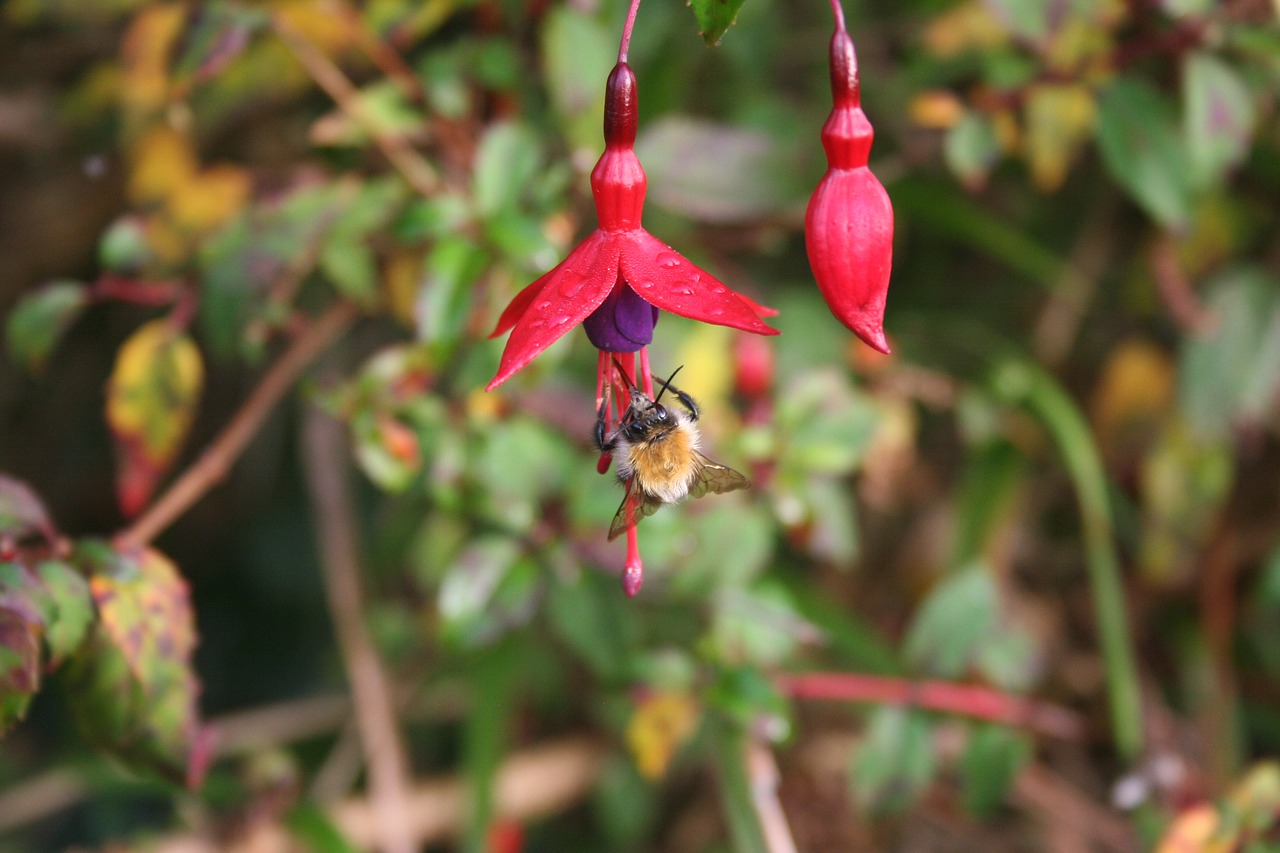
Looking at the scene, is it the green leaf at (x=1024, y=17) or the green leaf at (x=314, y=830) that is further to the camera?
the green leaf at (x=314, y=830)

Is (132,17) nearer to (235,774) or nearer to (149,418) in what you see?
(149,418)

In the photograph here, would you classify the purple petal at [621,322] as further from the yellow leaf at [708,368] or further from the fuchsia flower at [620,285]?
the yellow leaf at [708,368]

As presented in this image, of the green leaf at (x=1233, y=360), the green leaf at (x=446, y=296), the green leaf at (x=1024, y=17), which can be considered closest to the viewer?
the green leaf at (x=446, y=296)

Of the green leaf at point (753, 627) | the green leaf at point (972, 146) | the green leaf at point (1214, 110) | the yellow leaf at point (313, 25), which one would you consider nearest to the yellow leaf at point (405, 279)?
the yellow leaf at point (313, 25)

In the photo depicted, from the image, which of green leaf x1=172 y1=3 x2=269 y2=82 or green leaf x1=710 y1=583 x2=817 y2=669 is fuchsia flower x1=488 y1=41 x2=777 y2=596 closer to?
green leaf x1=710 y1=583 x2=817 y2=669

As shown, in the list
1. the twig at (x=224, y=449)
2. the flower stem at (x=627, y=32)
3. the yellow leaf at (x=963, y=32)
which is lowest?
the twig at (x=224, y=449)

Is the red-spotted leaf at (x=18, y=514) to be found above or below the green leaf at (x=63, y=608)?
above

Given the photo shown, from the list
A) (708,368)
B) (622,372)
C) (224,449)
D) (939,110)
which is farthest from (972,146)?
(224,449)

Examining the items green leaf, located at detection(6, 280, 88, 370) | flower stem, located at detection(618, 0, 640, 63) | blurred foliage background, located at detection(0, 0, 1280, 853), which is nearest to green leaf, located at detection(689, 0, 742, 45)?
flower stem, located at detection(618, 0, 640, 63)
